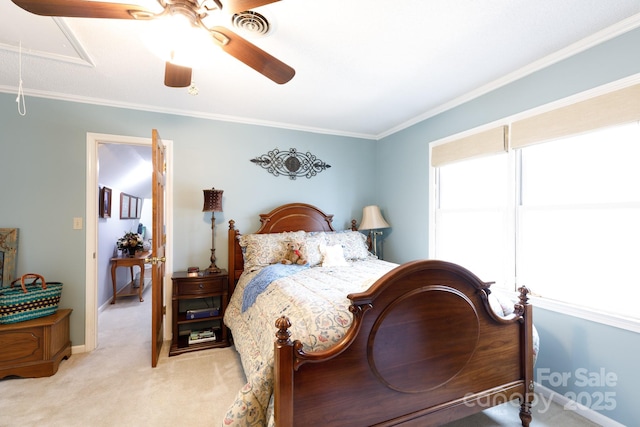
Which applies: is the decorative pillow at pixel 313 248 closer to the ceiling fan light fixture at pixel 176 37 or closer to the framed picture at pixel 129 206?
the ceiling fan light fixture at pixel 176 37

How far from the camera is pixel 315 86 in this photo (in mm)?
2605

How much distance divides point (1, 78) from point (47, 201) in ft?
3.57

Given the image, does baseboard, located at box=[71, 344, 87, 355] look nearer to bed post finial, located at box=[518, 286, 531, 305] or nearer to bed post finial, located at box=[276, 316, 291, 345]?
bed post finial, located at box=[276, 316, 291, 345]

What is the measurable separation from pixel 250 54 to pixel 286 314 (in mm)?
1457

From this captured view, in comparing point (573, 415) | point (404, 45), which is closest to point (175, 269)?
point (404, 45)

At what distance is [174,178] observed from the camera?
318 cm

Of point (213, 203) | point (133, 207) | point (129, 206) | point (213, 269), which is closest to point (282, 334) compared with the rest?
point (213, 269)

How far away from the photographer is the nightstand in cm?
284

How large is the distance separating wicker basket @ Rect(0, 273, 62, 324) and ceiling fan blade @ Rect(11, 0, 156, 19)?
7.04ft

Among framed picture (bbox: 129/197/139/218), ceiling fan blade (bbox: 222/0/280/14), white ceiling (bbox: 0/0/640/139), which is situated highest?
Result: white ceiling (bbox: 0/0/640/139)

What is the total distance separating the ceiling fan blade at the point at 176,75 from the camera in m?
1.70

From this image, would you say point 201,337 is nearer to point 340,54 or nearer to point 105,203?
point 105,203

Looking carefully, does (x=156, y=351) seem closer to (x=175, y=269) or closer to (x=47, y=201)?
(x=175, y=269)

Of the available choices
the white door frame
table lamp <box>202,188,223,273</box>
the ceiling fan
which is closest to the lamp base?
table lamp <box>202,188,223,273</box>
